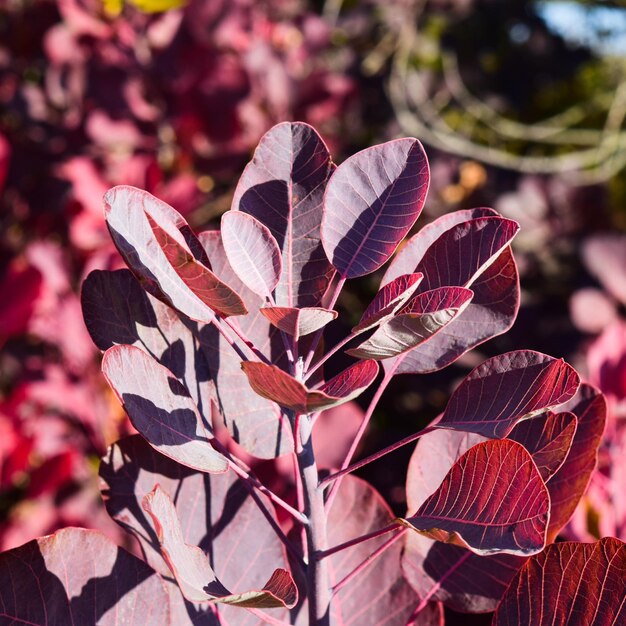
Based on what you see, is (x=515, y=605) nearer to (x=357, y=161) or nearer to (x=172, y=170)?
(x=357, y=161)

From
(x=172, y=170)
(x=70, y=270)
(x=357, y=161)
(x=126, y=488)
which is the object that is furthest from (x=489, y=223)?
(x=172, y=170)

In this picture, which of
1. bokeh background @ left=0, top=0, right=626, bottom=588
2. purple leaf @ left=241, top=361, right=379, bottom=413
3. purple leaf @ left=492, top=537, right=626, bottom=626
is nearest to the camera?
purple leaf @ left=241, top=361, right=379, bottom=413

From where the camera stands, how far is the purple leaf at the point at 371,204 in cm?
59

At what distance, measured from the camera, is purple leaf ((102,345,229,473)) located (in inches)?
20.2

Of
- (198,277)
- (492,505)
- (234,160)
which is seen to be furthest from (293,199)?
(234,160)

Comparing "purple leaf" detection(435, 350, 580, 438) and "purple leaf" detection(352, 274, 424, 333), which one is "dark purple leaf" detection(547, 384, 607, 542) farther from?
"purple leaf" detection(352, 274, 424, 333)

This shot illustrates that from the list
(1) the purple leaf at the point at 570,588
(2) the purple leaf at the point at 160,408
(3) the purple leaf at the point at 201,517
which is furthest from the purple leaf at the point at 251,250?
(1) the purple leaf at the point at 570,588

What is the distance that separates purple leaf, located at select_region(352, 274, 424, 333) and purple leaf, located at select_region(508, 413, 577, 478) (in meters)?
0.20

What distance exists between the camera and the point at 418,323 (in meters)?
0.49

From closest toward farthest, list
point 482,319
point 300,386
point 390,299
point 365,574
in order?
point 300,386 < point 390,299 < point 482,319 < point 365,574

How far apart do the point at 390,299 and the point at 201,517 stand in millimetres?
310

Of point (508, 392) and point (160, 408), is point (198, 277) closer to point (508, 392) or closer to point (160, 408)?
point (160, 408)

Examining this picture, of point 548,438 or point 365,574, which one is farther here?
point 365,574

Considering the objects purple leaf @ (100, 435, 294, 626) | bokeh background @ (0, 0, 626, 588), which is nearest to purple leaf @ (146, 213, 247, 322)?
purple leaf @ (100, 435, 294, 626)
